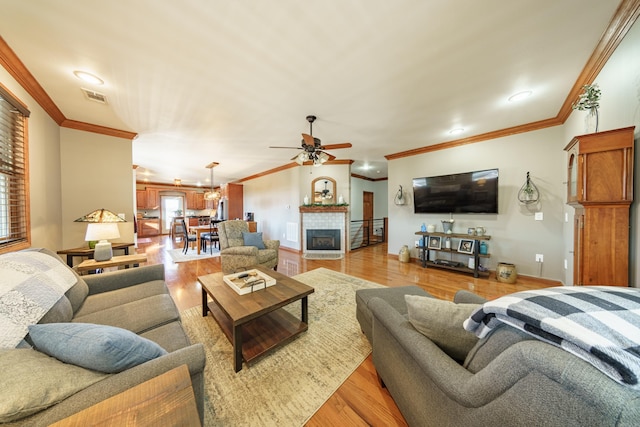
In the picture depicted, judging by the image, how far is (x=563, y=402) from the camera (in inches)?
20.1

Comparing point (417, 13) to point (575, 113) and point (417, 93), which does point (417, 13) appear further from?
point (575, 113)

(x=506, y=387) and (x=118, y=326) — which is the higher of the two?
(x=506, y=387)

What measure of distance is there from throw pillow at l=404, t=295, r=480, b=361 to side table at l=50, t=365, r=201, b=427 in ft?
3.14

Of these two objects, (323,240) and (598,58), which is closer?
(598,58)

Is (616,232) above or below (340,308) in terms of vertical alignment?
above

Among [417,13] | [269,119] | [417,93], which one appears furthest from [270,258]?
[417,13]

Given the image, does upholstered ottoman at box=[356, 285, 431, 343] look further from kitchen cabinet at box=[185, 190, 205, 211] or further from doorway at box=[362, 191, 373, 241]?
kitchen cabinet at box=[185, 190, 205, 211]

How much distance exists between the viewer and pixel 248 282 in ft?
6.54

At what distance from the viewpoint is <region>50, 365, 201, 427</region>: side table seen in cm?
58

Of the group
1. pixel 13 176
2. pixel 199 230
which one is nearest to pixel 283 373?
pixel 13 176

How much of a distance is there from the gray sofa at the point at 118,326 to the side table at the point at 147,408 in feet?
0.26

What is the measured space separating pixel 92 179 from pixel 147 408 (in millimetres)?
4029

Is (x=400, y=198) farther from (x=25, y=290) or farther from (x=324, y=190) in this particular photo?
(x=25, y=290)

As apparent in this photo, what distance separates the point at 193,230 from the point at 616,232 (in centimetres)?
680
